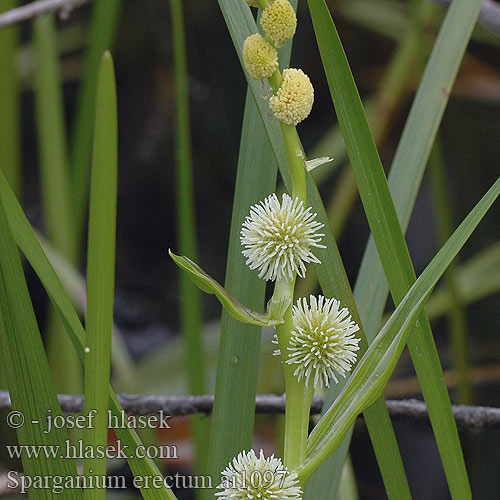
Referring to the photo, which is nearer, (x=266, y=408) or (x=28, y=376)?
(x=28, y=376)

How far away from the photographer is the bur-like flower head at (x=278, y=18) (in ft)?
1.28

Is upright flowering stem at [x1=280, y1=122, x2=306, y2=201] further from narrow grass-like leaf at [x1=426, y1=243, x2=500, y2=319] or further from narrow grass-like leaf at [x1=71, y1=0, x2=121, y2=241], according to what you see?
narrow grass-like leaf at [x1=426, y1=243, x2=500, y2=319]

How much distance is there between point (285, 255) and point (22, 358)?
7.4 inches

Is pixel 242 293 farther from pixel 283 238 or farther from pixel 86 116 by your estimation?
pixel 86 116

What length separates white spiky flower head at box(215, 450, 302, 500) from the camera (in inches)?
15.7

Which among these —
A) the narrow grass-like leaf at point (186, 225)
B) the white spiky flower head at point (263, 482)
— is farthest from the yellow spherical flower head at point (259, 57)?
the narrow grass-like leaf at point (186, 225)

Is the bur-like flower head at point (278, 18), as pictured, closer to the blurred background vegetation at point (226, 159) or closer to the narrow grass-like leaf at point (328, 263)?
the narrow grass-like leaf at point (328, 263)

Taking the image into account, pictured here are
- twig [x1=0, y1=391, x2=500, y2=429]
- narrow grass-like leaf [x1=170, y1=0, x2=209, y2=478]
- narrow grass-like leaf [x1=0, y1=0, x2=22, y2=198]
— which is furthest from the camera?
narrow grass-like leaf [x1=0, y1=0, x2=22, y2=198]

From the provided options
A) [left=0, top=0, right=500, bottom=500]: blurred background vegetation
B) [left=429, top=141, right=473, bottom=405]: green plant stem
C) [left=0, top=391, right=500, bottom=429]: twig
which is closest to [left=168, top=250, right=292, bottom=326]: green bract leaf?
[left=0, top=391, right=500, bottom=429]: twig

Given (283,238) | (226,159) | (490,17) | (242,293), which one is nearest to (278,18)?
(283,238)

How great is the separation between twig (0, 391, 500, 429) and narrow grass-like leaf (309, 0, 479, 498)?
0.78 feet

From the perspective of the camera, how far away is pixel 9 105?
1.38 metres

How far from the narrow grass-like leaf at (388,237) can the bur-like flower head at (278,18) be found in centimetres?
6

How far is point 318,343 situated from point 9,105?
1.19 meters
